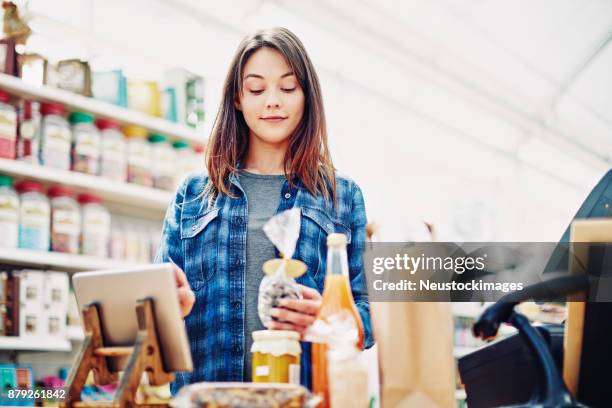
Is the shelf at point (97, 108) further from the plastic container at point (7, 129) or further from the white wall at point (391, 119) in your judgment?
the white wall at point (391, 119)

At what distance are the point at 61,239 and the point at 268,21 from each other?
80.5 inches

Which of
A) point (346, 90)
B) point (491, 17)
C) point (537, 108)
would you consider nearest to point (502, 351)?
point (346, 90)

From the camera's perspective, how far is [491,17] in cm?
547

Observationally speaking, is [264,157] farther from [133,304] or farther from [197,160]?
[197,160]

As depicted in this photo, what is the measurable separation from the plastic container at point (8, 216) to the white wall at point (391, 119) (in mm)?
786

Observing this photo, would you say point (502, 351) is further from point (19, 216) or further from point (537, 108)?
point (537, 108)

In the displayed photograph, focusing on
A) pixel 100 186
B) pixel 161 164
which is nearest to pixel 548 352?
pixel 100 186

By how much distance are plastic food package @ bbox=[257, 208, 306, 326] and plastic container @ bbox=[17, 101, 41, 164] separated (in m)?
1.90

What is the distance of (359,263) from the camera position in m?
1.50

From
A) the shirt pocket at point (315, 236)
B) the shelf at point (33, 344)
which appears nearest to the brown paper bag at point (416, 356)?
the shirt pocket at point (315, 236)

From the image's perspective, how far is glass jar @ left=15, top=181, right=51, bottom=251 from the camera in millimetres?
2709

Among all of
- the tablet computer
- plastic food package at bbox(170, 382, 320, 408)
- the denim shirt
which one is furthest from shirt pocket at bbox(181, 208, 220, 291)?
plastic food package at bbox(170, 382, 320, 408)

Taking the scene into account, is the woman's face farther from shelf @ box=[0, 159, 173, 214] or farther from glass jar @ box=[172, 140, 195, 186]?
glass jar @ box=[172, 140, 195, 186]

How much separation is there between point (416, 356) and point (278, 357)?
0.21 metres
